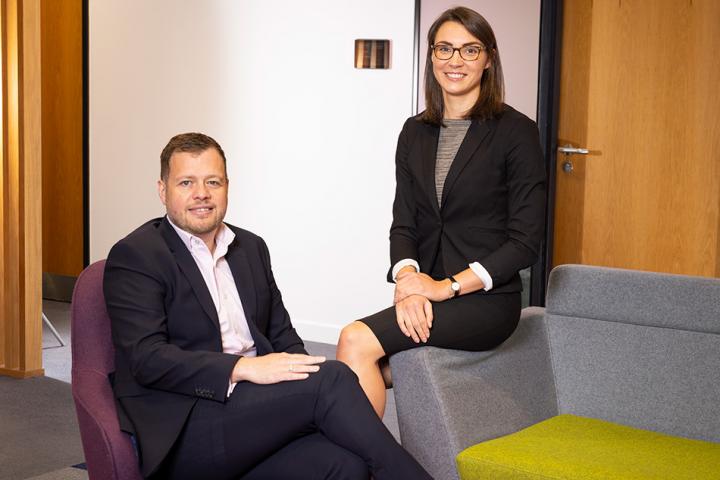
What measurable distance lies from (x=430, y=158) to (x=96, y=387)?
1.15 meters

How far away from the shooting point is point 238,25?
6137 mm

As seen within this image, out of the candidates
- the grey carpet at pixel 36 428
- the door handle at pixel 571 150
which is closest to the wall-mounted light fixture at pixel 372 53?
the door handle at pixel 571 150

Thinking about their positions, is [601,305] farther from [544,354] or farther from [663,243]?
[663,243]

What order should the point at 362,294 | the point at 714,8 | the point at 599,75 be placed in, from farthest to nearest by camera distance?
the point at 362,294
the point at 599,75
the point at 714,8

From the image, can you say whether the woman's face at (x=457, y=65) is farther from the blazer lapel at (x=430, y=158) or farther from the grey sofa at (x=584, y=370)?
the grey sofa at (x=584, y=370)

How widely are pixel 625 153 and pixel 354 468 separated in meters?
2.98

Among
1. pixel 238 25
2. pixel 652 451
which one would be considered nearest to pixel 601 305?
pixel 652 451

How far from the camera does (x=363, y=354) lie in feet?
8.55

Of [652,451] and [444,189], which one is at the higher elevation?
[444,189]

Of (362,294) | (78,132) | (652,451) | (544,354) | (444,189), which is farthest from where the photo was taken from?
(78,132)

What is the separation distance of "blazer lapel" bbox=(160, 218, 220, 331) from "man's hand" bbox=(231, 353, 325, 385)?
17 cm

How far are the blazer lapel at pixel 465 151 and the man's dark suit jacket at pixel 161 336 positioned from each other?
657 mm

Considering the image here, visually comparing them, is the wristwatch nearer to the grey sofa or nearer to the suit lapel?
the grey sofa

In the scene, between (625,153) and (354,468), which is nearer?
(354,468)
